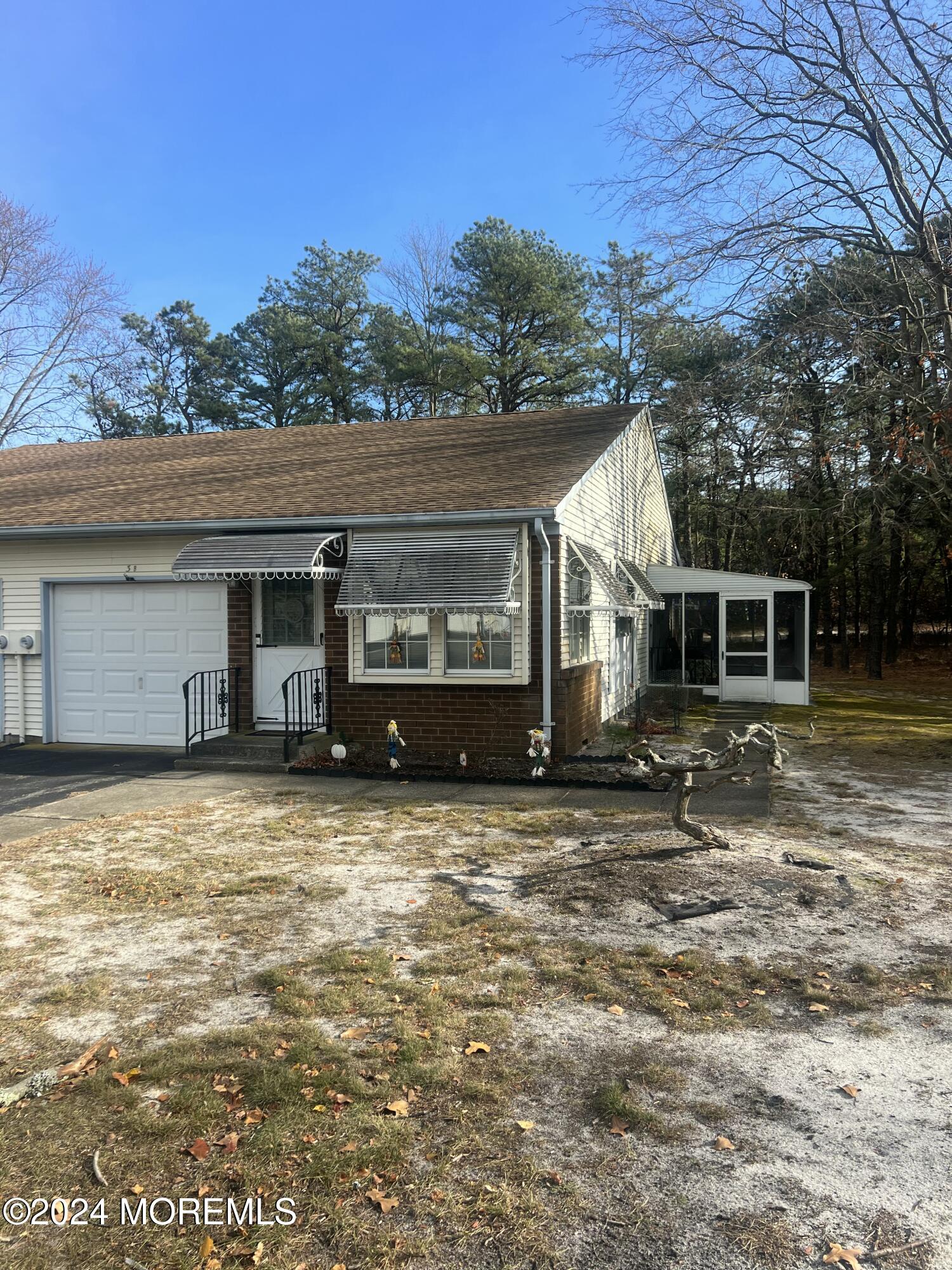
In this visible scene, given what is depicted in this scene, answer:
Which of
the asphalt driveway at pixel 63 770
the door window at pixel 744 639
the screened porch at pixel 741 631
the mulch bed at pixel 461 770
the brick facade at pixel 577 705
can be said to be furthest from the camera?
the door window at pixel 744 639

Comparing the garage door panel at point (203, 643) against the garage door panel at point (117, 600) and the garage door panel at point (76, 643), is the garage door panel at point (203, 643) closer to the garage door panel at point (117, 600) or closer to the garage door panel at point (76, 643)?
the garage door panel at point (117, 600)

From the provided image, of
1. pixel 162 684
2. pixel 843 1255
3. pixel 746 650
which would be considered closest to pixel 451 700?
pixel 162 684

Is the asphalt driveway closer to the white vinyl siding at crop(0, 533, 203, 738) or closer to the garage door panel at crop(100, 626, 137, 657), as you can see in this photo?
the white vinyl siding at crop(0, 533, 203, 738)

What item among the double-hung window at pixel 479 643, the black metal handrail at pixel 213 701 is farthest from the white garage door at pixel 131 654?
the double-hung window at pixel 479 643

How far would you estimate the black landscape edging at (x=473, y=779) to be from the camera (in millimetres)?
8914

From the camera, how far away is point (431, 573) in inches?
386

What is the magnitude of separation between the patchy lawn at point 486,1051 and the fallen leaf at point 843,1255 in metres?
0.03

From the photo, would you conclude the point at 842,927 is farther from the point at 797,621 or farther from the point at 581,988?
the point at 797,621

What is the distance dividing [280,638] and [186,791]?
9.47ft

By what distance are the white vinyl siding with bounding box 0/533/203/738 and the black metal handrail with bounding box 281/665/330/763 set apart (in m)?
2.55

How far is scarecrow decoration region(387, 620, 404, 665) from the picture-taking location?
10.6 meters

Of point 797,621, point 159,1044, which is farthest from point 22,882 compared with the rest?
point 797,621

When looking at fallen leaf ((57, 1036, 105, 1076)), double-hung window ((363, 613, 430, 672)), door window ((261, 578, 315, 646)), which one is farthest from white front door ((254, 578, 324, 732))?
fallen leaf ((57, 1036, 105, 1076))

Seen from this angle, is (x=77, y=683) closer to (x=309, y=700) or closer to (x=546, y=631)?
(x=309, y=700)
